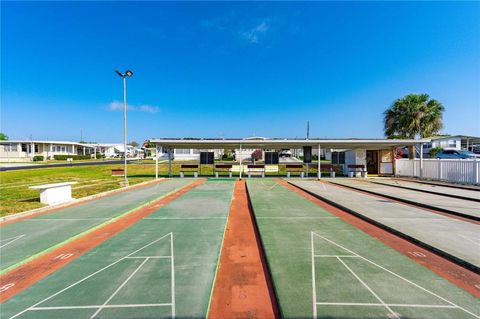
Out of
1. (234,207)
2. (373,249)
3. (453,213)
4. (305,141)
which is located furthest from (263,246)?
(305,141)

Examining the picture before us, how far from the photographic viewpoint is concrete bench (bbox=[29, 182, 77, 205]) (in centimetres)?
837

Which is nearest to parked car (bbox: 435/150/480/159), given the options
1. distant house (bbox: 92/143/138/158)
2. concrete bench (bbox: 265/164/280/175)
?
concrete bench (bbox: 265/164/280/175)

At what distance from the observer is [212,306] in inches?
106

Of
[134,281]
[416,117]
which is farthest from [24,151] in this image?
[416,117]

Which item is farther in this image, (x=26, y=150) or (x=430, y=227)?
(x=26, y=150)

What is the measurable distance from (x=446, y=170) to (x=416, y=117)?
1282 cm

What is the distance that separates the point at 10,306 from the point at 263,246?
157 inches

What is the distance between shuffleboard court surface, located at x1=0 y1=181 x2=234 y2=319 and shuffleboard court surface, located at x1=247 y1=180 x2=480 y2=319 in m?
1.25

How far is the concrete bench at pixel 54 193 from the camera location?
27.5ft

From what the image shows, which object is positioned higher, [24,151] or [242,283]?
[24,151]

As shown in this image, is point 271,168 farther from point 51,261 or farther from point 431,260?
point 51,261

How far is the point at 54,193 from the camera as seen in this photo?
28.4 feet

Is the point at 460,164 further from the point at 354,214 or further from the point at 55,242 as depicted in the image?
the point at 55,242

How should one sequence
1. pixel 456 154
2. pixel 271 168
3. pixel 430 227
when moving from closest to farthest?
1. pixel 430 227
2. pixel 271 168
3. pixel 456 154
